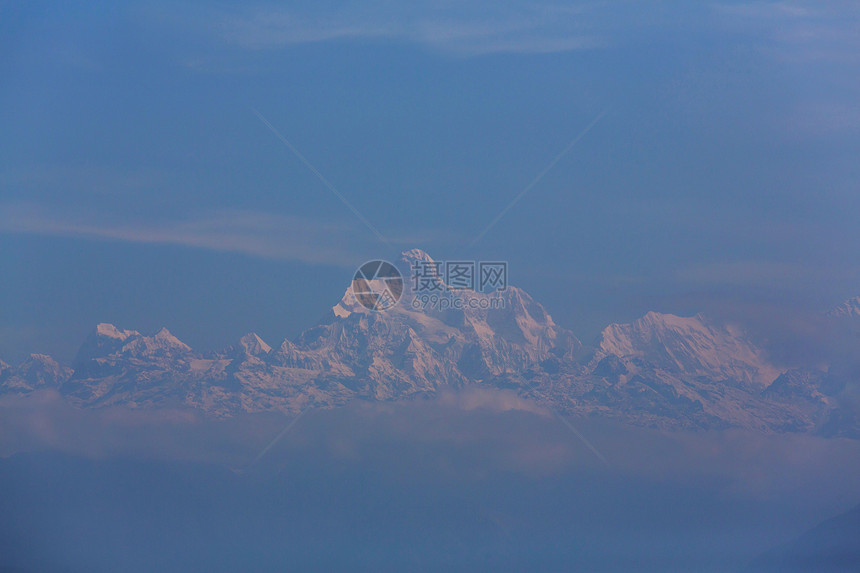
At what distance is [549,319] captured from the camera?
2544 cm

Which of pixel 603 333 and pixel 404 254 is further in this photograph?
pixel 603 333

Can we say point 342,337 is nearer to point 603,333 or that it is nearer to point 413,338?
point 413,338

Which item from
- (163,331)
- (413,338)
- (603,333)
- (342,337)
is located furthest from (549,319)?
(163,331)

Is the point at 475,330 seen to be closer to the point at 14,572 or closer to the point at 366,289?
the point at 366,289

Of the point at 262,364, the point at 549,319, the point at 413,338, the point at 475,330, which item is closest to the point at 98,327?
the point at 262,364

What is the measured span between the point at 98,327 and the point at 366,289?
7.43 metres

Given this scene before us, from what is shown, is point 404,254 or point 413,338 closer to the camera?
point 404,254

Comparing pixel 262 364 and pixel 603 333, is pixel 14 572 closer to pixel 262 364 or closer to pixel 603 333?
pixel 262 364

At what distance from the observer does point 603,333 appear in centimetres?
2634

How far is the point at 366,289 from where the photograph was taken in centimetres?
2583

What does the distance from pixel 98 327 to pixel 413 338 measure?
8.72m

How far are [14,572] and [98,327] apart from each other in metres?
7.22

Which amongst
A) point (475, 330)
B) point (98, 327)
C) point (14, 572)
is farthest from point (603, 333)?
point (14, 572)

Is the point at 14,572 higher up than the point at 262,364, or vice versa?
the point at 262,364
